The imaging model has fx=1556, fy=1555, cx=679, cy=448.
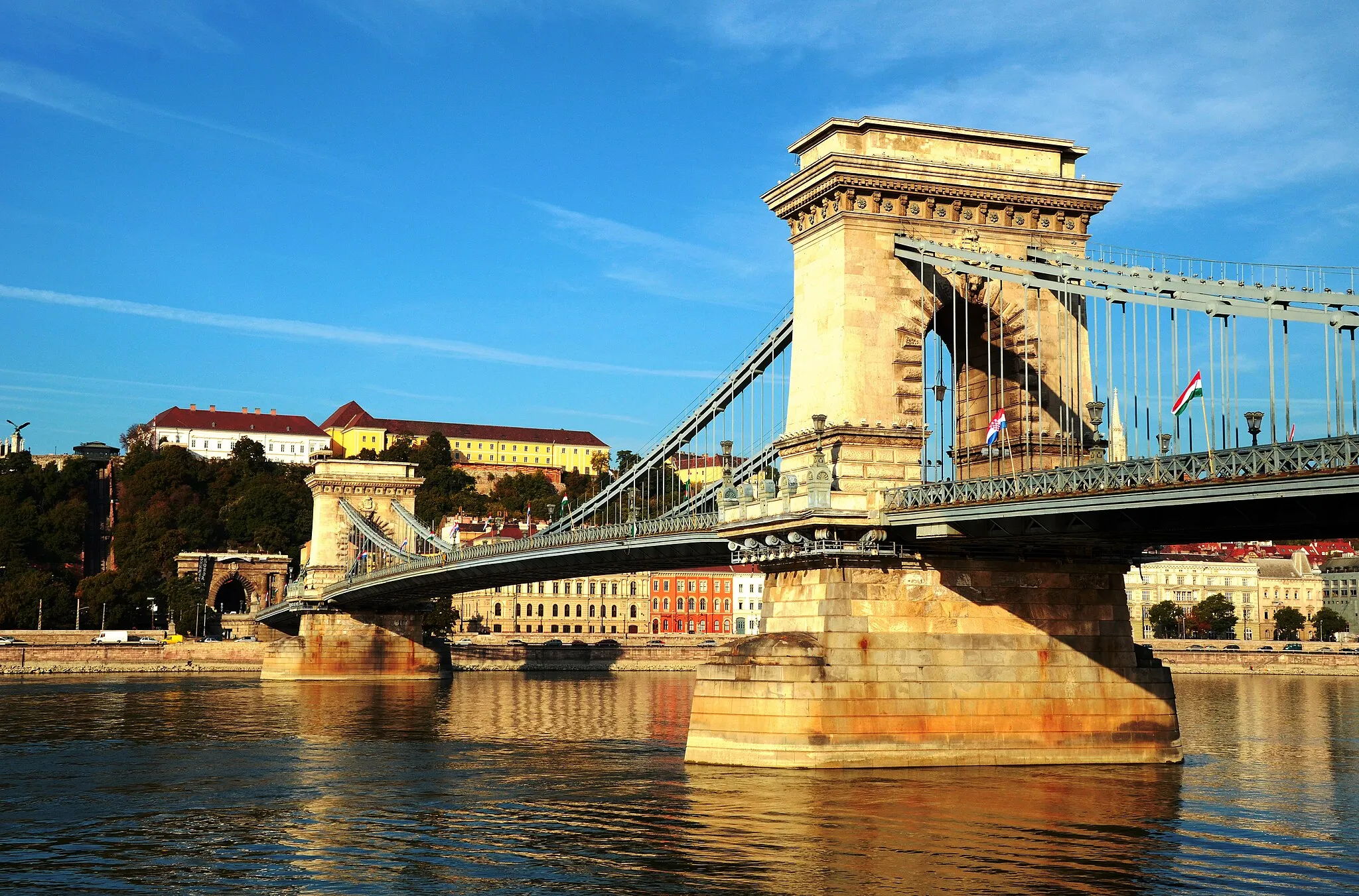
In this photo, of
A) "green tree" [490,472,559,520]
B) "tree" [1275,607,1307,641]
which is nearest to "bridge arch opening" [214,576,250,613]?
"green tree" [490,472,559,520]

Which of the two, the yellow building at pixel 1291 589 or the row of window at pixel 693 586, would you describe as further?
the yellow building at pixel 1291 589

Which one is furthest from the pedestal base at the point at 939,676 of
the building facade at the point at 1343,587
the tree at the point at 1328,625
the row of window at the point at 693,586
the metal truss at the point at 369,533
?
the building facade at the point at 1343,587

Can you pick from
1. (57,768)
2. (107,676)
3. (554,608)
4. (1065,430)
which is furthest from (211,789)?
(554,608)

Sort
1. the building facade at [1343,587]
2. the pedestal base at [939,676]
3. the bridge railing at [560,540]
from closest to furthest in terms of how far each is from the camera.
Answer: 1. the pedestal base at [939,676]
2. the bridge railing at [560,540]
3. the building facade at [1343,587]

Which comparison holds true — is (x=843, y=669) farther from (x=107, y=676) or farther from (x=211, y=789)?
(x=107, y=676)

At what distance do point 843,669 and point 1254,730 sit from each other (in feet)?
86.2

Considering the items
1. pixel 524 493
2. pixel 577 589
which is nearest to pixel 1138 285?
pixel 577 589

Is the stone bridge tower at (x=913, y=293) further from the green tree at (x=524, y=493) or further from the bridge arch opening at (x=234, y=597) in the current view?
the green tree at (x=524, y=493)

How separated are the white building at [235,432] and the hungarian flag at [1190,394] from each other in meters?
161

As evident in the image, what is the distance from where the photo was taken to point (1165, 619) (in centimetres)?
13350

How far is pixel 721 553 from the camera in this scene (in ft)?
156

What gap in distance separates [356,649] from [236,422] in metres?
111

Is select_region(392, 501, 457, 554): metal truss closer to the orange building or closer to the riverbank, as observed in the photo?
the riverbank

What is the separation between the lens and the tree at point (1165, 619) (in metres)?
133
